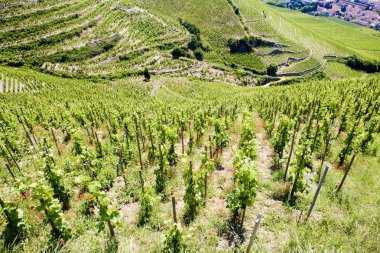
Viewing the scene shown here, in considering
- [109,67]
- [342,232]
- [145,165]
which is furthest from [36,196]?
[109,67]

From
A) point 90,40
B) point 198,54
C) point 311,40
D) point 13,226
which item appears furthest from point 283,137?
Answer: point 311,40

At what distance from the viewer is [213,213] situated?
24.1ft

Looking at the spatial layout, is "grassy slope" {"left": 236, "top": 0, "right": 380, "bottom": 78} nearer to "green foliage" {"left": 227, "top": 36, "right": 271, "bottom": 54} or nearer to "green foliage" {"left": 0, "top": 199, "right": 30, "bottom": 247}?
"green foliage" {"left": 227, "top": 36, "right": 271, "bottom": 54}

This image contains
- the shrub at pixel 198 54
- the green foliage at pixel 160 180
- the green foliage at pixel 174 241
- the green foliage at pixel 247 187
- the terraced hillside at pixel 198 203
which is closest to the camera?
the green foliage at pixel 174 241

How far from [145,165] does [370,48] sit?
171209mm

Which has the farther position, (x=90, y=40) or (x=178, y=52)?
(x=178, y=52)

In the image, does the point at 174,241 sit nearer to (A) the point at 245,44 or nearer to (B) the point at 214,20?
(A) the point at 245,44

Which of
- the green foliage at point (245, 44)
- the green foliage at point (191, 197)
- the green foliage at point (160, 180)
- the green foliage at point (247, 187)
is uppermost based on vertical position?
the green foliage at point (247, 187)

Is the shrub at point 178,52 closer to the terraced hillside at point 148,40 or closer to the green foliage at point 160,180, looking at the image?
the terraced hillside at point 148,40

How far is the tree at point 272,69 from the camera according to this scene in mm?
87438

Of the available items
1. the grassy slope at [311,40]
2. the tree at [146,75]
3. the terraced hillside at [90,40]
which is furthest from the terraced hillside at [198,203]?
the grassy slope at [311,40]

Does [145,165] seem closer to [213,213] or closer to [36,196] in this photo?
→ [213,213]

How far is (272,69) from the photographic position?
87.6m

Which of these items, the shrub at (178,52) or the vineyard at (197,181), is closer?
the vineyard at (197,181)
